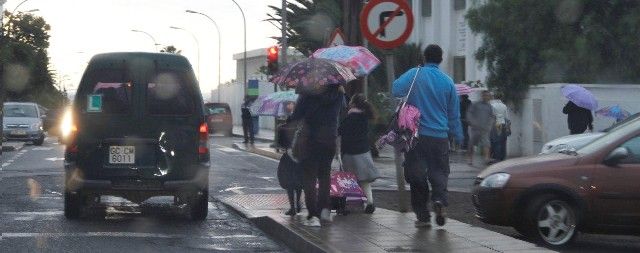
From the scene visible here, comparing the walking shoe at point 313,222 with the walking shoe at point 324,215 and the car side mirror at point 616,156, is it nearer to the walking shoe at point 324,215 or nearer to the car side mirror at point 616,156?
the walking shoe at point 324,215

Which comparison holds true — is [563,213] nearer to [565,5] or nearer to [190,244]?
[190,244]

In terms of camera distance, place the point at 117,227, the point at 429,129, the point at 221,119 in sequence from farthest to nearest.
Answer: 1. the point at 221,119
2. the point at 117,227
3. the point at 429,129

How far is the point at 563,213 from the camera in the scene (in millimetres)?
11492

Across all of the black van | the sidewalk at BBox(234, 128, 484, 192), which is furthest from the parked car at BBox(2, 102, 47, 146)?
the black van

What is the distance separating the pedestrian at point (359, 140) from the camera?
549 inches

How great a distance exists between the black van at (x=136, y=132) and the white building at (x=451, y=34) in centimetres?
3492

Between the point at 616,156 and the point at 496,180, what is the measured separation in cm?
117

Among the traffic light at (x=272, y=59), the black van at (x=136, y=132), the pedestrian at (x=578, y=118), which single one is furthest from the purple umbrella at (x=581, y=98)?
the black van at (x=136, y=132)

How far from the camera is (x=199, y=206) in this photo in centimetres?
1395

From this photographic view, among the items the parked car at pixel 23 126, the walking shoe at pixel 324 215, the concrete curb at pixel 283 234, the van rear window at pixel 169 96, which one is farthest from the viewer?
the parked car at pixel 23 126

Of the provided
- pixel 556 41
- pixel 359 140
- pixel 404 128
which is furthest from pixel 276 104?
pixel 404 128

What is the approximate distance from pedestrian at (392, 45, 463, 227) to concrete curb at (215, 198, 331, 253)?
1225 mm

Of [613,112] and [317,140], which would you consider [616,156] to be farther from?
[613,112]

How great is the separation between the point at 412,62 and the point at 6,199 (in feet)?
120
